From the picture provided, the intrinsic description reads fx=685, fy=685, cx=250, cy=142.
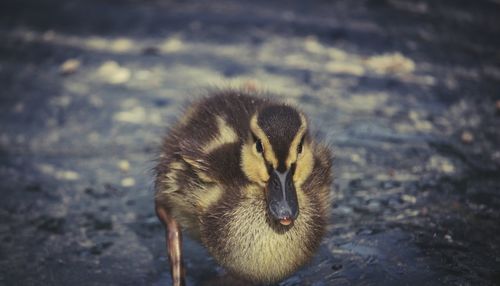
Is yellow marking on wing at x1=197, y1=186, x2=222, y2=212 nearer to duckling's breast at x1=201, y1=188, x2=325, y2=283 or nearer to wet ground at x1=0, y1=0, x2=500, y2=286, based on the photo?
duckling's breast at x1=201, y1=188, x2=325, y2=283

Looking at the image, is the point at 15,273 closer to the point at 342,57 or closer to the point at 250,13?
the point at 342,57

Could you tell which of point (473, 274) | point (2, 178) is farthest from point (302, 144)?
point (2, 178)

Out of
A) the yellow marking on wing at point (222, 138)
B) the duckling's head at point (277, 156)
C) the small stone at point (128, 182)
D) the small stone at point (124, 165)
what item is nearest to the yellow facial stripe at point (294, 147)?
the duckling's head at point (277, 156)

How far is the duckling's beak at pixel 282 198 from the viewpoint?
296 cm

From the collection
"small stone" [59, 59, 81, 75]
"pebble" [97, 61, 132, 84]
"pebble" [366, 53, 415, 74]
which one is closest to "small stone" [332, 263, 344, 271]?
"pebble" [366, 53, 415, 74]

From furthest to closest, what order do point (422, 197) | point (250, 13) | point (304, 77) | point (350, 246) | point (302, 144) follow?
point (250, 13) < point (304, 77) < point (422, 197) < point (350, 246) < point (302, 144)

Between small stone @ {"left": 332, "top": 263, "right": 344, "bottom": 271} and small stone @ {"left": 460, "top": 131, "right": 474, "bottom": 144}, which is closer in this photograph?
small stone @ {"left": 332, "top": 263, "right": 344, "bottom": 271}

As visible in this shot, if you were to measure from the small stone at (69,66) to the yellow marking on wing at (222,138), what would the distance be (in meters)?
3.02

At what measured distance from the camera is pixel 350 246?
3.74 metres

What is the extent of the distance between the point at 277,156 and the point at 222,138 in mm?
476

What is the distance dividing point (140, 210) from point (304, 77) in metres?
2.18

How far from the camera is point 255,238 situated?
3.15 m

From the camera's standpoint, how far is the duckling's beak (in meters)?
2.96

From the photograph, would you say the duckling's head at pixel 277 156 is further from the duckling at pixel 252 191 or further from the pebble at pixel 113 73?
the pebble at pixel 113 73
